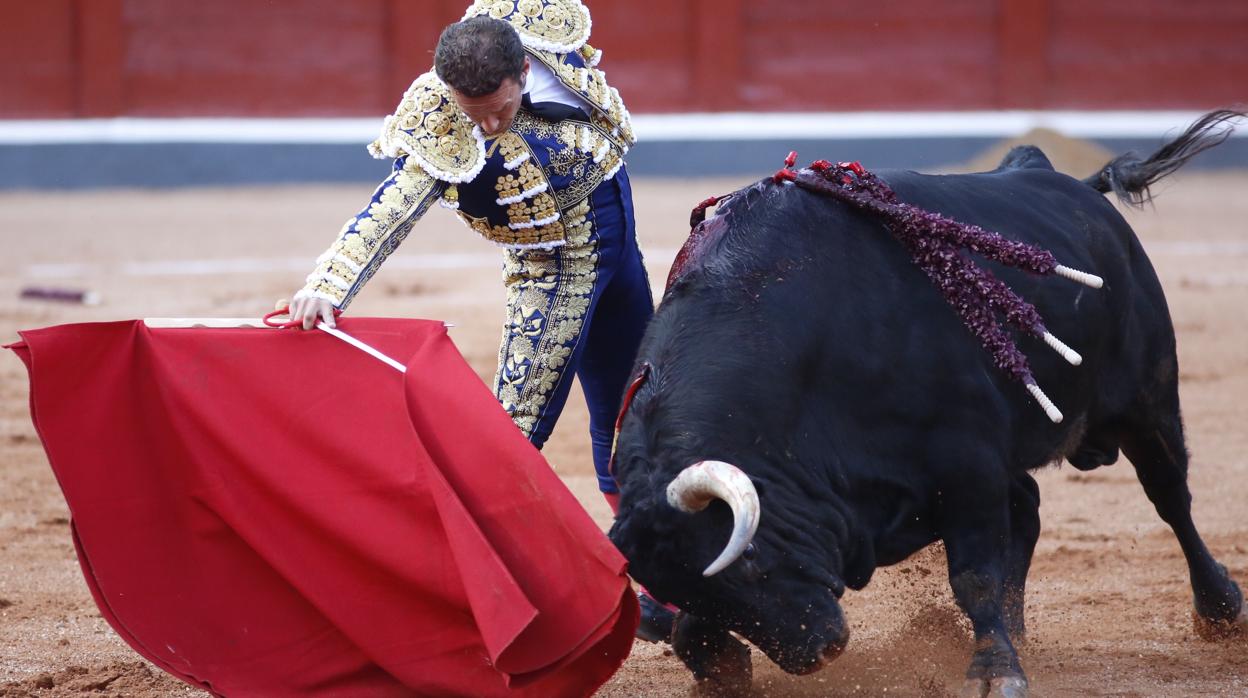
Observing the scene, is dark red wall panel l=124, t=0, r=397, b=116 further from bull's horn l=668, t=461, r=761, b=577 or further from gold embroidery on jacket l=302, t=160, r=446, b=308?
bull's horn l=668, t=461, r=761, b=577

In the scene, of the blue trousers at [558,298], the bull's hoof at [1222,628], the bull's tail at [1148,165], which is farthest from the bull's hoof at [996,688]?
the bull's tail at [1148,165]

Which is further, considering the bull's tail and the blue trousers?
the bull's tail

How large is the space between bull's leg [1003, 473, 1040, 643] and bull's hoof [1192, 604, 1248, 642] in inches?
14.1

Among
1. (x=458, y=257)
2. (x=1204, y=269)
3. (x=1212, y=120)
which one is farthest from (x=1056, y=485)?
(x=458, y=257)

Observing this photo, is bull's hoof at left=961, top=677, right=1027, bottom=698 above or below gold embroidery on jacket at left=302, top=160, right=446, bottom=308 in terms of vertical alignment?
below

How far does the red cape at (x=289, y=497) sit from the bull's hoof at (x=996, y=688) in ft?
1.95

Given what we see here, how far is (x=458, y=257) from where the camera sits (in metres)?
8.41

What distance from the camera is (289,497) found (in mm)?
2461

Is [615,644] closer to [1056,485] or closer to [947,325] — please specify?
[947,325]

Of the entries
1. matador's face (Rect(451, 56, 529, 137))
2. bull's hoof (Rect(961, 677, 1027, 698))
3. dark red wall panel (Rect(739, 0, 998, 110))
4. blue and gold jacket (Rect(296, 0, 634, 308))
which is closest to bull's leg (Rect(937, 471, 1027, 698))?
bull's hoof (Rect(961, 677, 1027, 698))

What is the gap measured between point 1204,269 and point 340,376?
6374 millimetres

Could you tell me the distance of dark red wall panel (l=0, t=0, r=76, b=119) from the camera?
1073 cm

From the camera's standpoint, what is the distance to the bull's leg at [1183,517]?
3.07 meters

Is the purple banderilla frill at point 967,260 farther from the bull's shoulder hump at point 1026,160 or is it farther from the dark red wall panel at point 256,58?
the dark red wall panel at point 256,58
